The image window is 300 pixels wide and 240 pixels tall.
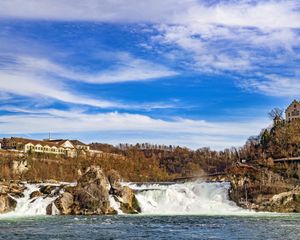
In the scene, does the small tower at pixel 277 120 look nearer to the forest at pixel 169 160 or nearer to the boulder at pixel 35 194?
the forest at pixel 169 160

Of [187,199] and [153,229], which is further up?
[187,199]

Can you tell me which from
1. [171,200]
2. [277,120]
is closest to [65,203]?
[171,200]

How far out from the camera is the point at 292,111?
9694 cm

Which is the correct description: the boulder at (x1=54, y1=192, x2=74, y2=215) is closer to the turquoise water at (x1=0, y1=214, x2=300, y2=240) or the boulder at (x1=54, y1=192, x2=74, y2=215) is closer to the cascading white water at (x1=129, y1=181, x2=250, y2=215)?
the turquoise water at (x1=0, y1=214, x2=300, y2=240)

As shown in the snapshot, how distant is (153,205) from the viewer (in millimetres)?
60531

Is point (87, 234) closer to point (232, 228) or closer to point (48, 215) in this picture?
point (232, 228)

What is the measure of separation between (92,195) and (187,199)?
13317 mm

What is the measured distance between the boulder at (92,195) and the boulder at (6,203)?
26.1 ft

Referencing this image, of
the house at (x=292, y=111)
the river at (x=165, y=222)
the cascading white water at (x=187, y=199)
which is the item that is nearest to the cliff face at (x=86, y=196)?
the river at (x=165, y=222)

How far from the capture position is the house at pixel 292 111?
96.1 metres

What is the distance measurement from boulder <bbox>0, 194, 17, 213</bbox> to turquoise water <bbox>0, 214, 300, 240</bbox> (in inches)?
479

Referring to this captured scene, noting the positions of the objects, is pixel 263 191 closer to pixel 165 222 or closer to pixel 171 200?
pixel 171 200

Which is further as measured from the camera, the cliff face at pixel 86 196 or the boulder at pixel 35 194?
the boulder at pixel 35 194

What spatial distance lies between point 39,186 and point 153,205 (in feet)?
51.5
